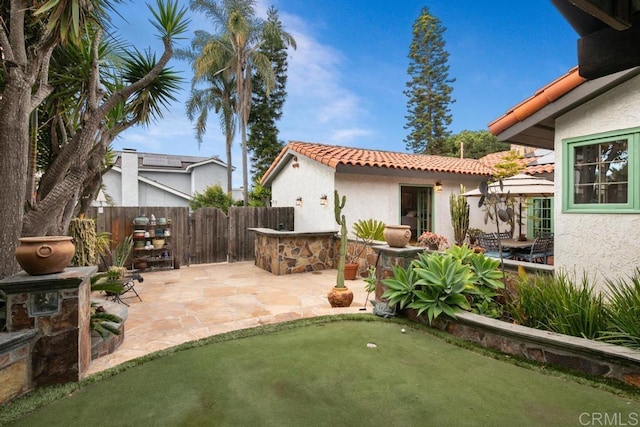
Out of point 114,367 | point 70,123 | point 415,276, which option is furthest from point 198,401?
point 70,123

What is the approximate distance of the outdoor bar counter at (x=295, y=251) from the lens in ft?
28.5

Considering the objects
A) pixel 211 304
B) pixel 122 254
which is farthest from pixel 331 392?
pixel 122 254

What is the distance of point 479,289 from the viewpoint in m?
4.59

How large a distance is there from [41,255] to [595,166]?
7.17 metres

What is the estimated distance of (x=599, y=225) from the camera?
4.80m

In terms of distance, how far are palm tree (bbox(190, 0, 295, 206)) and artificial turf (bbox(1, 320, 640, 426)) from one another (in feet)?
47.2

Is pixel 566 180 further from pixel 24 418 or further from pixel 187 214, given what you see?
pixel 187 214

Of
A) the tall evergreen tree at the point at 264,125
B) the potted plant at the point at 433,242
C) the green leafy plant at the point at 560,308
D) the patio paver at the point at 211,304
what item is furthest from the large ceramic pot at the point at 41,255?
the tall evergreen tree at the point at 264,125

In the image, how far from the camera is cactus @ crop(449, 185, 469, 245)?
1147cm

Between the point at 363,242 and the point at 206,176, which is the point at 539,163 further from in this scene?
the point at 206,176

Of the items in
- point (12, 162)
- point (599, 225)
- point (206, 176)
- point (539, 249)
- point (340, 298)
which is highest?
point (206, 176)

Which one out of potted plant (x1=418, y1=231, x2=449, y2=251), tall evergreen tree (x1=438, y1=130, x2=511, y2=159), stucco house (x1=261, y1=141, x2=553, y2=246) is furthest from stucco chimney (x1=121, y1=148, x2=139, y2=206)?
tall evergreen tree (x1=438, y1=130, x2=511, y2=159)

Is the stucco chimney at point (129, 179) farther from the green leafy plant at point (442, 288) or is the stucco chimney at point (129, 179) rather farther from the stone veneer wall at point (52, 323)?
the green leafy plant at point (442, 288)

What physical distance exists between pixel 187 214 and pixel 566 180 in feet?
31.2
